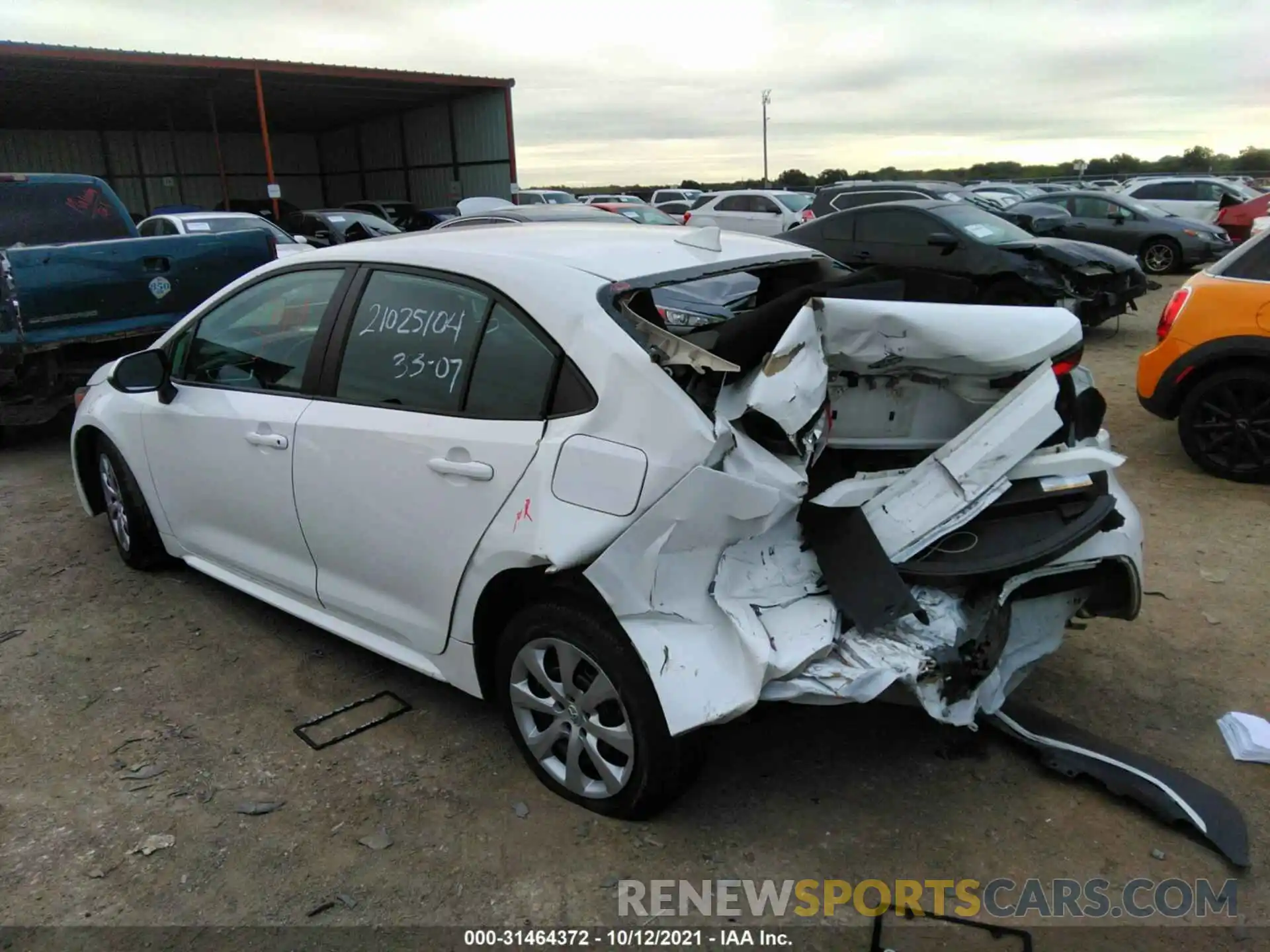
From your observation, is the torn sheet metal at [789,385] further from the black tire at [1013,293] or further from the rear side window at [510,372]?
the black tire at [1013,293]

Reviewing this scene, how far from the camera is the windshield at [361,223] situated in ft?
56.6

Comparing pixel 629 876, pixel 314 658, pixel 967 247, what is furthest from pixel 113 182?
pixel 629 876

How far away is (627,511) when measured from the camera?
2438 mm

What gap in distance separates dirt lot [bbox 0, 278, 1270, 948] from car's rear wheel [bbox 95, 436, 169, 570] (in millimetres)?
428

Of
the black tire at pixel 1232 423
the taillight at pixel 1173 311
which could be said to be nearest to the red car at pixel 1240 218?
the taillight at pixel 1173 311

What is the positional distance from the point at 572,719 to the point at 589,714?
0.08m

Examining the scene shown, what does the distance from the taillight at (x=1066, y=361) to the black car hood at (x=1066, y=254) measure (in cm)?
729

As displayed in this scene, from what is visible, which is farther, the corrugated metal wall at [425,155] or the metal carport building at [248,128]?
the corrugated metal wall at [425,155]

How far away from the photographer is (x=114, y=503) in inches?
184

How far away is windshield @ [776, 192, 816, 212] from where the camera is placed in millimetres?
17594

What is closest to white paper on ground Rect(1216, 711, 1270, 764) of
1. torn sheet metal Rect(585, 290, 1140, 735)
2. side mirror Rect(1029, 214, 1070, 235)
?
torn sheet metal Rect(585, 290, 1140, 735)

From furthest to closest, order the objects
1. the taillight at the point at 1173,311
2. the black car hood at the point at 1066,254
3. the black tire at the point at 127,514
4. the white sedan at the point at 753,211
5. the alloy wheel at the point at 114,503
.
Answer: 1. the white sedan at the point at 753,211
2. the black car hood at the point at 1066,254
3. the taillight at the point at 1173,311
4. the alloy wheel at the point at 114,503
5. the black tire at the point at 127,514

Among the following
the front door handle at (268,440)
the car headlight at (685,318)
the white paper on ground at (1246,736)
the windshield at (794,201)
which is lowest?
the white paper on ground at (1246,736)

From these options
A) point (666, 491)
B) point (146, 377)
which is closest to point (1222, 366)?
point (666, 491)
